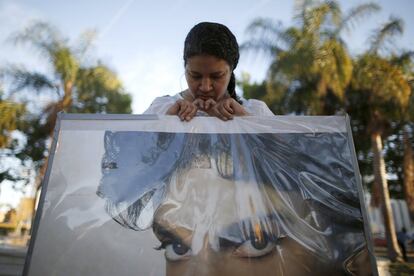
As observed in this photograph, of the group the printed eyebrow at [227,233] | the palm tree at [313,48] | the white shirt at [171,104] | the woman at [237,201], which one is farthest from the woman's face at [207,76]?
the palm tree at [313,48]

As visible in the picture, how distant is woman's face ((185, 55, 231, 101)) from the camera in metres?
1.53

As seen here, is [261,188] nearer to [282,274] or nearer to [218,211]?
[218,211]

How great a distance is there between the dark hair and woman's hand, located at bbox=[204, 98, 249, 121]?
248 mm

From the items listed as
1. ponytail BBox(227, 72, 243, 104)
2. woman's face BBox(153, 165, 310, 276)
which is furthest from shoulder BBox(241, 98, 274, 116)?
woman's face BBox(153, 165, 310, 276)

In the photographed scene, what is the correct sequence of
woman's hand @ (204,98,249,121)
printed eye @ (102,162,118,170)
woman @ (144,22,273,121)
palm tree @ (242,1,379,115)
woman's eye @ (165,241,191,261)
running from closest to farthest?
1. woman's eye @ (165,241,191,261)
2. printed eye @ (102,162,118,170)
3. woman's hand @ (204,98,249,121)
4. woman @ (144,22,273,121)
5. palm tree @ (242,1,379,115)

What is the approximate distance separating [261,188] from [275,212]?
0.10 meters

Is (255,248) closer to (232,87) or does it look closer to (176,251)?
(176,251)

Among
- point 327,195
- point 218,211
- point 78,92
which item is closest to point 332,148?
point 327,195

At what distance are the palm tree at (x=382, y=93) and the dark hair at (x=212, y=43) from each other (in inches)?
391

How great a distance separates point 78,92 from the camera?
11.4m

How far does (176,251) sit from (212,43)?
0.94 metres

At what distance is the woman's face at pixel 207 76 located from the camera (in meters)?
1.53

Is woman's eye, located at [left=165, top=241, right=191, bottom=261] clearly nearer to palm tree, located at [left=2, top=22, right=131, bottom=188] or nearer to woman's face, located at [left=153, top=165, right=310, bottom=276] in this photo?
woman's face, located at [left=153, top=165, right=310, bottom=276]

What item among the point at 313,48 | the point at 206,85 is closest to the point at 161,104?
the point at 206,85
